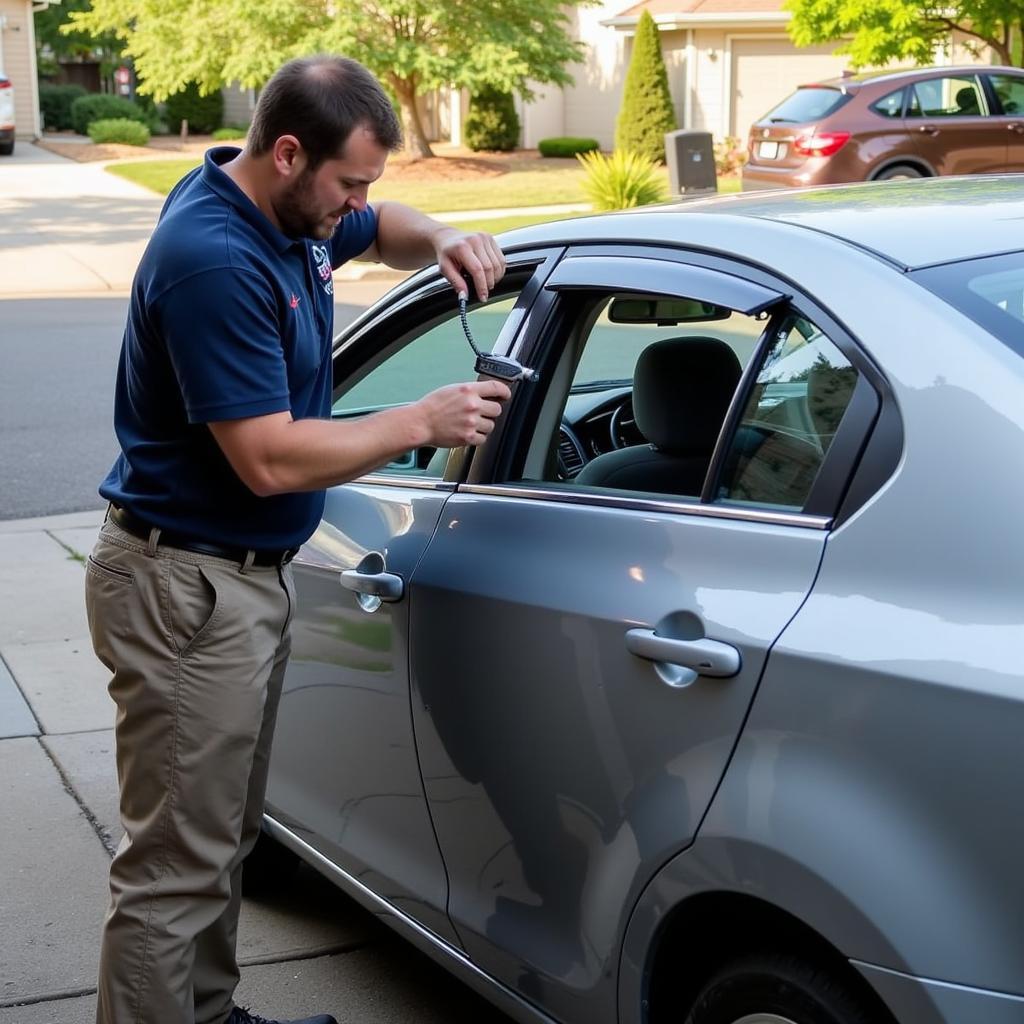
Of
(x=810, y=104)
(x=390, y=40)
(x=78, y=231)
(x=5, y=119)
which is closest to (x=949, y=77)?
Result: (x=810, y=104)

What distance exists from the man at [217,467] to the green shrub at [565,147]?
32.6m

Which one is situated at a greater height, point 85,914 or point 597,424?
point 597,424

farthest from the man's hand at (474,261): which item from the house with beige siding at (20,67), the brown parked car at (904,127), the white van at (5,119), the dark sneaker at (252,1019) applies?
the house with beige siding at (20,67)

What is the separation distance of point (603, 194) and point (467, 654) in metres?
17.0

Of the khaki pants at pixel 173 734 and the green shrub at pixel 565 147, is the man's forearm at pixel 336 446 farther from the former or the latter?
the green shrub at pixel 565 147

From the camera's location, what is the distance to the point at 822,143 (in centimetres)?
1758

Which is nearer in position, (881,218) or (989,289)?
(989,289)

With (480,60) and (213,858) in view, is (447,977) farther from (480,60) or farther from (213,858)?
(480,60)

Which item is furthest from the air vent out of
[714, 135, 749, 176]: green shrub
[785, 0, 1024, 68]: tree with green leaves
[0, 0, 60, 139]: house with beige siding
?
[0, 0, 60, 139]: house with beige siding

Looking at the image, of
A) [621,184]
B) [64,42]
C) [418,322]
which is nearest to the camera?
[418,322]

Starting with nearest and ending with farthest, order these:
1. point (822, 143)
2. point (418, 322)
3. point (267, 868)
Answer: point (418, 322), point (267, 868), point (822, 143)

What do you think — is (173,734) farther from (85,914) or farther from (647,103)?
(647,103)

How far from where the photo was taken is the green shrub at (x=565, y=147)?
113 ft

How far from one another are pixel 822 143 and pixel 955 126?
1.65m
